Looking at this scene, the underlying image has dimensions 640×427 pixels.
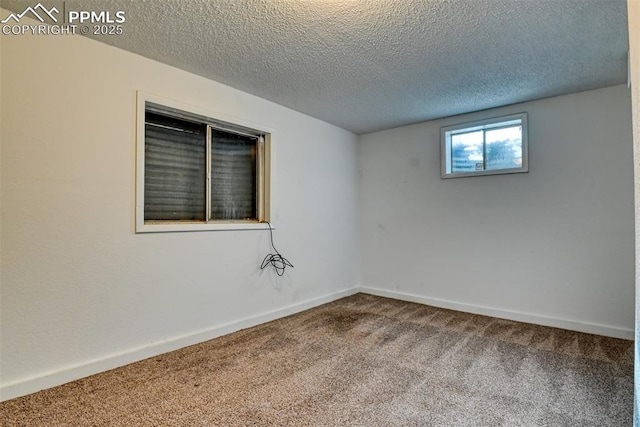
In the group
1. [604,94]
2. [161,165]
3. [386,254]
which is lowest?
[386,254]

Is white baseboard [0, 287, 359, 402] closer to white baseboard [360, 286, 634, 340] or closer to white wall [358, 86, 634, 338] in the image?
white baseboard [360, 286, 634, 340]

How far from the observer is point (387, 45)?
229cm

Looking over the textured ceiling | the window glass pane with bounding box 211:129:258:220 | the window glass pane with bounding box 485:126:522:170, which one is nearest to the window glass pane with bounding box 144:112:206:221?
the window glass pane with bounding box 211:129:258:220

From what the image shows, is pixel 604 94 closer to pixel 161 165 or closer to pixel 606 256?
pixel 606 256

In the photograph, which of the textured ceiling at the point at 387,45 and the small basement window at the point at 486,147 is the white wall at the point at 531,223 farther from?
the textured ceiling at the point at 387,45

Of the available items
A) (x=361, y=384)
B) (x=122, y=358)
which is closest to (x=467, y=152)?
(x=361, y=384)

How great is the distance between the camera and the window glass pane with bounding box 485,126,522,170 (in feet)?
11.4

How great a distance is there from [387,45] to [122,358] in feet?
9.65

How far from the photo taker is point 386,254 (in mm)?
4438

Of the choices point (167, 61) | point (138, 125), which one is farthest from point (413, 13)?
point (138, 125)

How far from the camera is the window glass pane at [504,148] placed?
11.4 feet

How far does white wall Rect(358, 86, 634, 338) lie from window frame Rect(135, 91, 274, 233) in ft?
5.85

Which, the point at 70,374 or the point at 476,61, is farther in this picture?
the point at 476,61

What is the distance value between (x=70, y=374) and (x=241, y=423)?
1.28 metres
